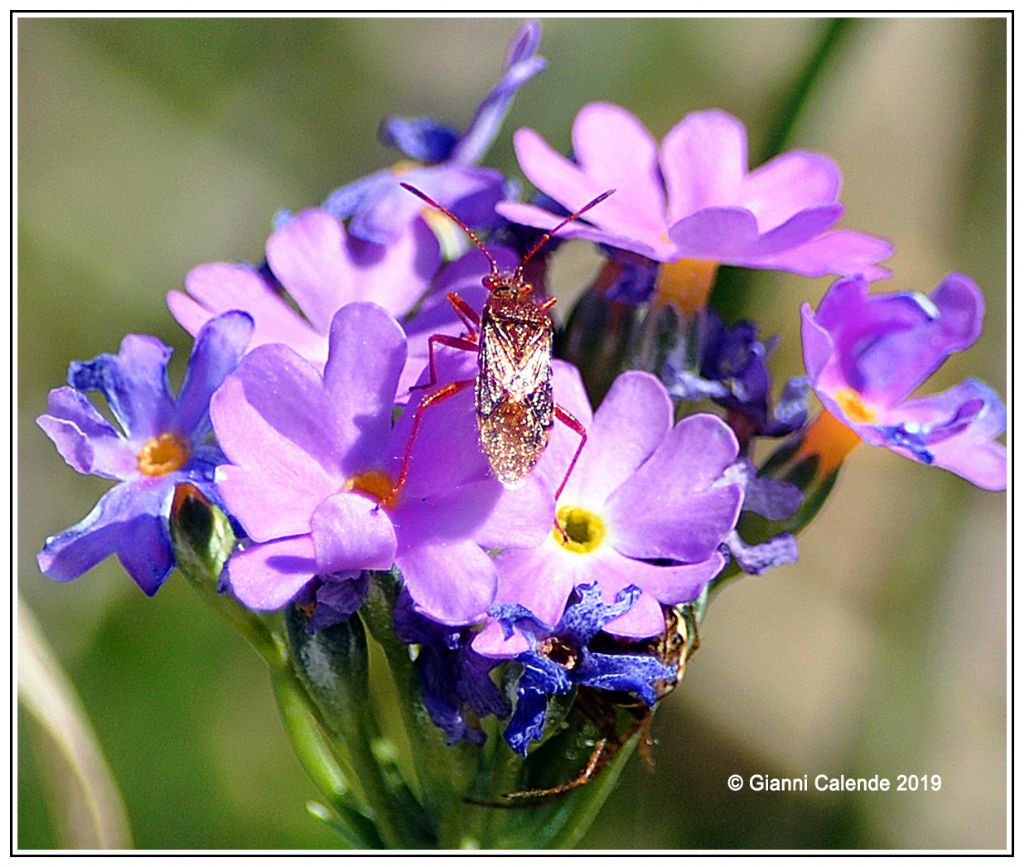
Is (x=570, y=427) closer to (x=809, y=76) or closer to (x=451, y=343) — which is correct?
(x=451, y=343)

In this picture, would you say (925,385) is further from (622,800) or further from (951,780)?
(622,800)

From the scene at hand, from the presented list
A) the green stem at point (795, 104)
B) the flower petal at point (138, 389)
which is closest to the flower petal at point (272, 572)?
the flower petal at point (138, 389)

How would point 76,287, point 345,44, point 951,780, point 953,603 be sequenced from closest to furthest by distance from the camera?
point 953,603
point 951,780
point 76,287
point 345,44

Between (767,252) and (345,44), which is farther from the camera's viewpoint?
(345,44)

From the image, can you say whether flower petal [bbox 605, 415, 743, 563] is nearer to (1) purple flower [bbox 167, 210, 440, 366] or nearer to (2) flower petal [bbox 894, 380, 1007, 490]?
(2) flower petal [bbox 894, 380, 1007, 490]

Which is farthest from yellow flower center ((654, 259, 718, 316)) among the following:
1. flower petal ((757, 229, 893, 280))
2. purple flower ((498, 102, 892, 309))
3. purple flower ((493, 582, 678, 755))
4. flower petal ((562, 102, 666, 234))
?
purple flower ((493, 582, 678, 755))

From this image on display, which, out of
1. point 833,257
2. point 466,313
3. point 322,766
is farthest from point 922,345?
point 322,766
